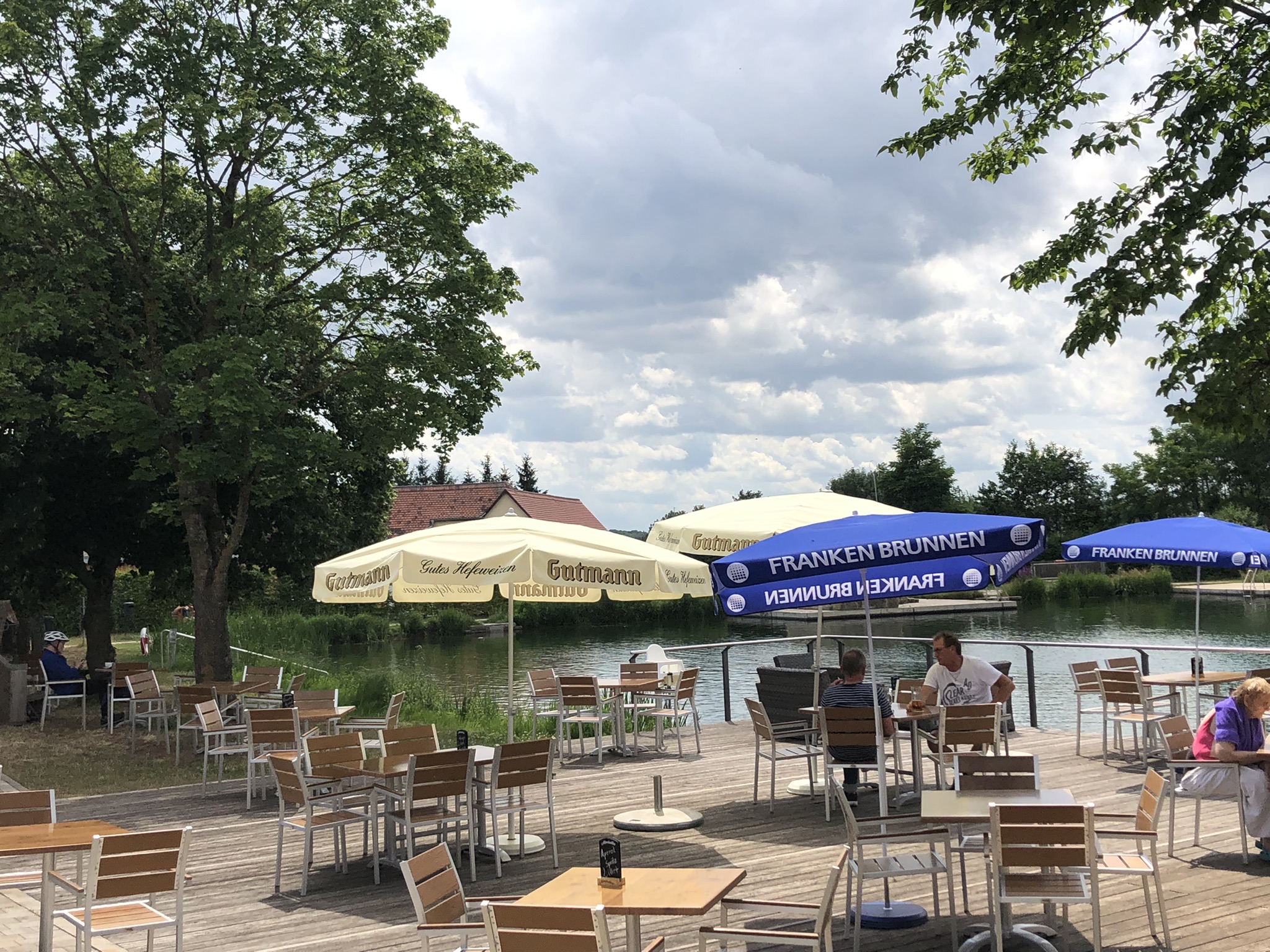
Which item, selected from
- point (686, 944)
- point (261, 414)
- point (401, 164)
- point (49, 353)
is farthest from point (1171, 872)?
point (49, 353)

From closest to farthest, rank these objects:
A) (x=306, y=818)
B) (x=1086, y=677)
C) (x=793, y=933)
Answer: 1. (x=793, y=933)
2. (x=306, y=818)
3. (x=1086, y=677)

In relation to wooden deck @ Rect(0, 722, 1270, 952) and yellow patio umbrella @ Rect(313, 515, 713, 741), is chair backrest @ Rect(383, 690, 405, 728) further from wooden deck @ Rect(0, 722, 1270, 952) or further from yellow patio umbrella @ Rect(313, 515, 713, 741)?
yellow patio umbrella @ Rect(313, 515, 713, 741)

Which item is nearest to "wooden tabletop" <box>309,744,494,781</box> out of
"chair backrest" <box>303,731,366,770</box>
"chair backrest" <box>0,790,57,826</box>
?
"chair backrest" <box>303,731,366,770</box>

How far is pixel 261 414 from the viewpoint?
48.1ft

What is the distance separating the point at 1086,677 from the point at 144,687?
36.7 ft

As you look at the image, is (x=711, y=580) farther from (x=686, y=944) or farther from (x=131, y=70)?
(x=131, y=70)

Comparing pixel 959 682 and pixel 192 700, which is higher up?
pixel 959 682

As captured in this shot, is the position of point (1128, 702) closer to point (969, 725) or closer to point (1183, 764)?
point (969, 725)

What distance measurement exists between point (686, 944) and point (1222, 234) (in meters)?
5.78

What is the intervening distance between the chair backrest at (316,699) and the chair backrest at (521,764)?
4.09 metres

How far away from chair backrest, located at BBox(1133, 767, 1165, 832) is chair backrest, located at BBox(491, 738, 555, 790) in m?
3.62

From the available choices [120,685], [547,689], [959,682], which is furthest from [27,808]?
[120,685]

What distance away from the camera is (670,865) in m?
7.11

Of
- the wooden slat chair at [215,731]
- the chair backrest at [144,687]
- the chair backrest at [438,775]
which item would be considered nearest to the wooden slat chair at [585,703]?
the wooden slat chair at [215,731]
